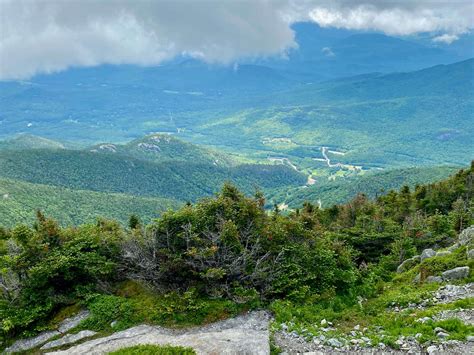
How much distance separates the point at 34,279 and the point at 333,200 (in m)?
184

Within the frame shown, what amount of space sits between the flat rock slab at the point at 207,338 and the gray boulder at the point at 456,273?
39.5 feet

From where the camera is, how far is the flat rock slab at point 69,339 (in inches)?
818

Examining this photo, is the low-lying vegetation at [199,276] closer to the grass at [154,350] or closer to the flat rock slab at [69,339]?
the flat rock slab at [69,339]

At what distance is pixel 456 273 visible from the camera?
2430cm

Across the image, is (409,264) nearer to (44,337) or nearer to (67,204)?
(44,337)

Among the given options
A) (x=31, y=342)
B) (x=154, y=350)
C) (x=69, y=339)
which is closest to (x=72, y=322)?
(x=69, y=339)

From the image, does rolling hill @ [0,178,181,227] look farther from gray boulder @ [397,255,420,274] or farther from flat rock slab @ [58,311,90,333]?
flat rock slab @ [58,311,90,333]

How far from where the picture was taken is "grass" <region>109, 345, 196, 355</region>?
1706 centimetres

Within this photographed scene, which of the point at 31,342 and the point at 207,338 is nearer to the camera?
the point at 207,338

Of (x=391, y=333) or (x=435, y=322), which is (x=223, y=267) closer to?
(x=391, y=333)

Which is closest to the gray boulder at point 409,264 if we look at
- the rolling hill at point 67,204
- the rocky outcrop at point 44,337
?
the rocky outcrop at point 44,337

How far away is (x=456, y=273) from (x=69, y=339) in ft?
73.9

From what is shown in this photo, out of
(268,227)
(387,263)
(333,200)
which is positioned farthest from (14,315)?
(333,200)

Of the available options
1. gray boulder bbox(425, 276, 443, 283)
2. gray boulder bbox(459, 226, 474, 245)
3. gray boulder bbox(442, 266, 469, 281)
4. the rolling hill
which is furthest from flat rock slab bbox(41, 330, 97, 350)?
the rolling hill
